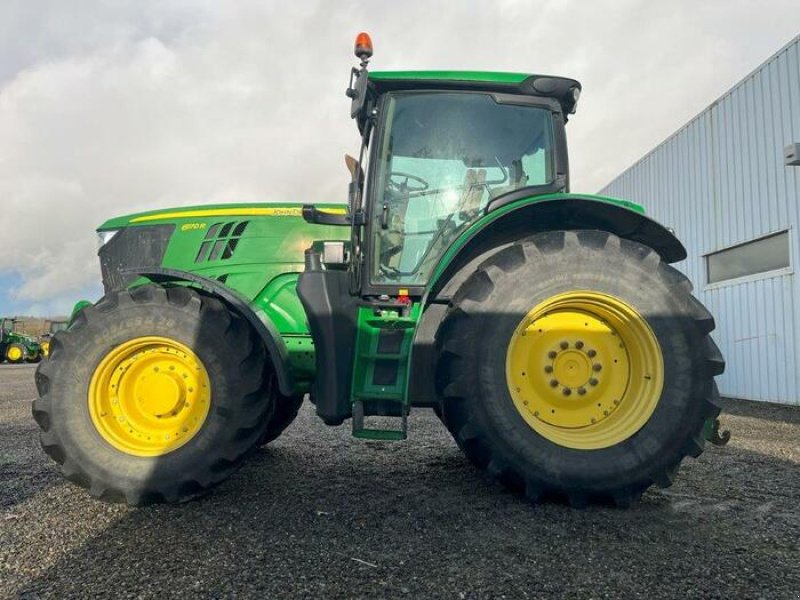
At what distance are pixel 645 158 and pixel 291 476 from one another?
10.4 metres

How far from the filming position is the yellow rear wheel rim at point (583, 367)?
2.76 meters

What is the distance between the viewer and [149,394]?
2.90 meters

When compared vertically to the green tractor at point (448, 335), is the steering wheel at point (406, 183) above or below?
above

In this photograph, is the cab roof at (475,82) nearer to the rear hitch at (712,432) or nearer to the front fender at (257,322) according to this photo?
the front fender at (257,322)

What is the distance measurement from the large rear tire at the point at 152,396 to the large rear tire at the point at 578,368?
1.06 meters

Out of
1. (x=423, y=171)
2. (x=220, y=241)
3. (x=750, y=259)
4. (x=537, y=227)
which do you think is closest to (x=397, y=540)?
(x=537, y=227)

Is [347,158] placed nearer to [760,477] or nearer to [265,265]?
[265,265]

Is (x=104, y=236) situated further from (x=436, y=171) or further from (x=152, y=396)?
(x=436, y=171)

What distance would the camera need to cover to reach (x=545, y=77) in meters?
3.13

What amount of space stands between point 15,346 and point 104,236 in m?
24.6

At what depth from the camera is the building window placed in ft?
25.8

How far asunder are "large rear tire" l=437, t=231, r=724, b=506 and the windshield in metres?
0.48

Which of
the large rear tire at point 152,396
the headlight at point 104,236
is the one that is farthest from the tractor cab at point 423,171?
the headlight at point 104,236

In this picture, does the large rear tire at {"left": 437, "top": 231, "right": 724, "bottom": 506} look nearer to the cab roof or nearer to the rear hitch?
the rear hitch
